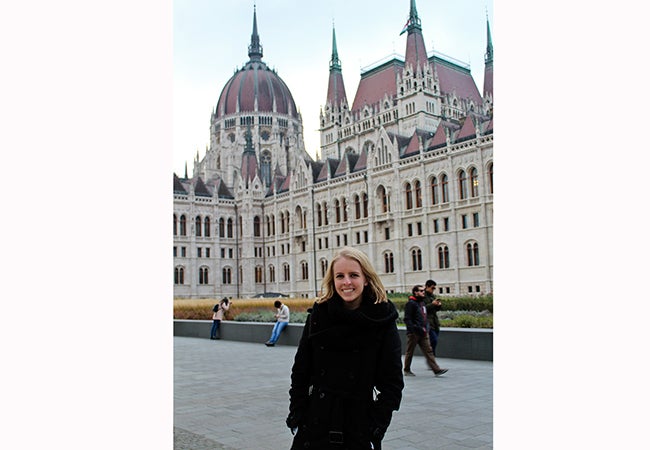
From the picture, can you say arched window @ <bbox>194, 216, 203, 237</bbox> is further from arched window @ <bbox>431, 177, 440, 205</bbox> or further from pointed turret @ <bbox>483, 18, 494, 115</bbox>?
pointed turret @ <bbox>483, 18, 494, 115</bbox>

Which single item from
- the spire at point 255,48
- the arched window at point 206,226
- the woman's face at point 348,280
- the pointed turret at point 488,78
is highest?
the spire at point 255,48

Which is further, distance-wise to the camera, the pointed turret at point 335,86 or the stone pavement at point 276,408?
the pointed turret at point 335,86

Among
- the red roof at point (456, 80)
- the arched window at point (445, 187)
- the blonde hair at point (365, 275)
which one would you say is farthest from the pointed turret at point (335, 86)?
the blonde hair at point (365, 275)

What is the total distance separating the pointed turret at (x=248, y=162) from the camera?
194 ft

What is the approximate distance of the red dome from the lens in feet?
243

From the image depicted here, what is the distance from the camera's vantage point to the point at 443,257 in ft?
128

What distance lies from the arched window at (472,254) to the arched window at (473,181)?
3.19 metres

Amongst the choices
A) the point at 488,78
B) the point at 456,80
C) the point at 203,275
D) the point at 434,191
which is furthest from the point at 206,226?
the point at 488,78

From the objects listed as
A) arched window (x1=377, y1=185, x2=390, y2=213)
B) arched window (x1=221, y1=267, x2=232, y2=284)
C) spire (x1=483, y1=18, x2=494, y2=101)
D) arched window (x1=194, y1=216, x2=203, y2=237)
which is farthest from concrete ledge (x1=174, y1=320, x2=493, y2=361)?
spire (x1=483, y1=18, x2=494, y2=101)

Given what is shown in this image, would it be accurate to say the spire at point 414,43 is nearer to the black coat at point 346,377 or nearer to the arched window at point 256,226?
the arched window at point 256,226

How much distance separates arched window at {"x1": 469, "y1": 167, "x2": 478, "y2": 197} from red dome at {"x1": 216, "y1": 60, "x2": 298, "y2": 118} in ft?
134

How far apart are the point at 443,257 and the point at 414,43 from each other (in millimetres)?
23538

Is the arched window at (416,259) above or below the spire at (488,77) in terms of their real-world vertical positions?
below

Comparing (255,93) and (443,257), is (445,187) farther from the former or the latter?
(255,93)
